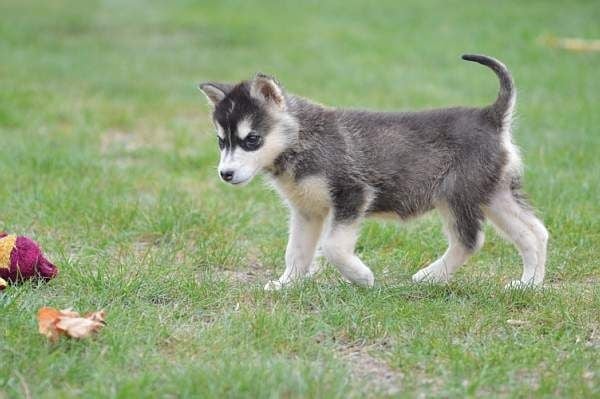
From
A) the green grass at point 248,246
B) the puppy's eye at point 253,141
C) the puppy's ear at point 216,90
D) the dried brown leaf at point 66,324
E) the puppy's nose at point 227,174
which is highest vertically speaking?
the puppy's ear at point 216,90

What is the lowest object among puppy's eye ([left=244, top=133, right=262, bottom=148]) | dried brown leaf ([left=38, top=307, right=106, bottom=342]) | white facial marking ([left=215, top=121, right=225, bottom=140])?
dried brown leaf ([left=38, top=307, right=106, bottom=342])

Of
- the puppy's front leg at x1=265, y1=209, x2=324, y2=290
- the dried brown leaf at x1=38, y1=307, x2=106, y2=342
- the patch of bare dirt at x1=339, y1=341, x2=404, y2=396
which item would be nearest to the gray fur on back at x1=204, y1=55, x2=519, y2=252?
the puppy's front leg at x1=265, y1=209, x2=324, y2=290

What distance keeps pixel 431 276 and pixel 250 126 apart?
4.64 feet

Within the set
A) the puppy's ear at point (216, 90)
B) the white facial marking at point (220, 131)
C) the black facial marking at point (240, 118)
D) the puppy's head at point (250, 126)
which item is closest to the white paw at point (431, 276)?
the puppy's head at point (250, 126)

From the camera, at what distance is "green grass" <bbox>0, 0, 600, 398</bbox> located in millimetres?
4246

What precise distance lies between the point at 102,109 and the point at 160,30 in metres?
5.71

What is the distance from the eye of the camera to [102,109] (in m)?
10.8

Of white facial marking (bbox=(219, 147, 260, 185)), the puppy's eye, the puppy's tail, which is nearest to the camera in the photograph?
white facial marking (bbox=(219, 147, 260, 185))

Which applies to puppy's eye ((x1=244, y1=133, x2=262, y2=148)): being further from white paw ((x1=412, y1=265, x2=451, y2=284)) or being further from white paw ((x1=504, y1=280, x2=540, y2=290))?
white paw ((x1=504, y1=280, x2=540, y2=290))

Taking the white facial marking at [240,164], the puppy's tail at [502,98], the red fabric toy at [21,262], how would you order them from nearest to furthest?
1. the red fabric toy at [21,262]
2. the white facial marking at [240,164]
3. the puppy's tail at [502,98]

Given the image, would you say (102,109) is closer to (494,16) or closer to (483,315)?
(483,315)

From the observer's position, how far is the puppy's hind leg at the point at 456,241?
5734 mm

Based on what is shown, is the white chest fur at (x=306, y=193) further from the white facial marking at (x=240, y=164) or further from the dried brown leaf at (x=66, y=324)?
the dried brown leaf at (x=66, y=324)

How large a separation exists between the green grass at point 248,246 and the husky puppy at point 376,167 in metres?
0.27
